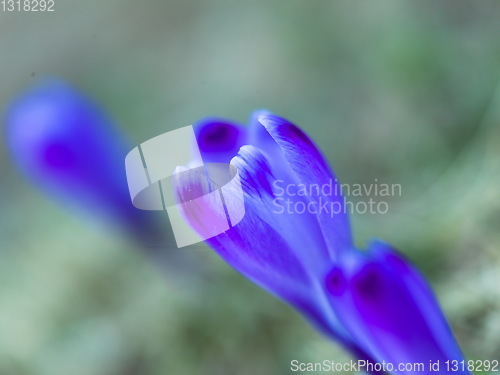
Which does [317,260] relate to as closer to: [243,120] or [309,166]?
[309,166]

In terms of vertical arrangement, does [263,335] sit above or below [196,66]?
below

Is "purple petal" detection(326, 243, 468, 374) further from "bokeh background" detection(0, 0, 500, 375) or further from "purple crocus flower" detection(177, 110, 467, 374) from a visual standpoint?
"bokeh background" detection(0, 0, 500, 375)

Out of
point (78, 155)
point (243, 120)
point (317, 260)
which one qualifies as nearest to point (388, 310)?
point (317, 260)

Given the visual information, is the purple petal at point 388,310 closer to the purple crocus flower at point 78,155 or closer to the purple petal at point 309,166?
the purple petal at point 309,166

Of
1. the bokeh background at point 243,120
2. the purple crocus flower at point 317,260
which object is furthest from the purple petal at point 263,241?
the bokeh background at point 243,120

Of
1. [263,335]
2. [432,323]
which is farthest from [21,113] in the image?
[432,323]

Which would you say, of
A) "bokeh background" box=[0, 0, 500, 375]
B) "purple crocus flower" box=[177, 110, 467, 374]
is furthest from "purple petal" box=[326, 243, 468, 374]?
"bokeh background" box=[0, 0, 500, 375]

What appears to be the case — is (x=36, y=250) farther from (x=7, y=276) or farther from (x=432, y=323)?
(x=432, y=323)
